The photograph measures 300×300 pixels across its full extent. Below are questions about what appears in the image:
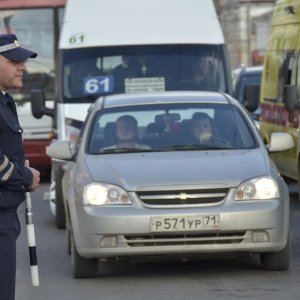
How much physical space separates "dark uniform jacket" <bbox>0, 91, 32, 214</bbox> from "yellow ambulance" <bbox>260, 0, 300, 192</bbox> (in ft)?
27.2

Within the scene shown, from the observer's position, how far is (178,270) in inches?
394

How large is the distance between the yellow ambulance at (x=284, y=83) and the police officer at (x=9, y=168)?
831 centimetres

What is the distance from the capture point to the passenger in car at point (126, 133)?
1034 centimetres

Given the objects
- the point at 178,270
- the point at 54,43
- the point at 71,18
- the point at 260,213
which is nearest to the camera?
the point at 260,213

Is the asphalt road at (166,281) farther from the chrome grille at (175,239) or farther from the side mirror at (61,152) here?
the side mirror at (61,152)

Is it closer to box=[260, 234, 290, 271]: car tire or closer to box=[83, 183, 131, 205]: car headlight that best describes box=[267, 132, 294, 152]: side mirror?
box=[260, 234, 290, 271]: car tire

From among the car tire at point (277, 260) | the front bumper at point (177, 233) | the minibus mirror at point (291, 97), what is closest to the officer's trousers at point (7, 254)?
the front bumper at point (177, 233)

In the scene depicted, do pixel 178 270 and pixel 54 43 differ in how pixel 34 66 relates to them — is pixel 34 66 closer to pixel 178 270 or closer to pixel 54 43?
pixel 54 43

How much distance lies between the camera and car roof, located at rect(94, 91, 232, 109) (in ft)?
35.9

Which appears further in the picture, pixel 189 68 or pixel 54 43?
pixel 54 43

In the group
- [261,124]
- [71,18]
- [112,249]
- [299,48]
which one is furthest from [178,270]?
[261,124]

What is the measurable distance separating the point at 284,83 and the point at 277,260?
642 centimetres

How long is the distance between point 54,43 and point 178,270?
35.9 feet

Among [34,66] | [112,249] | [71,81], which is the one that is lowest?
[34,66]
